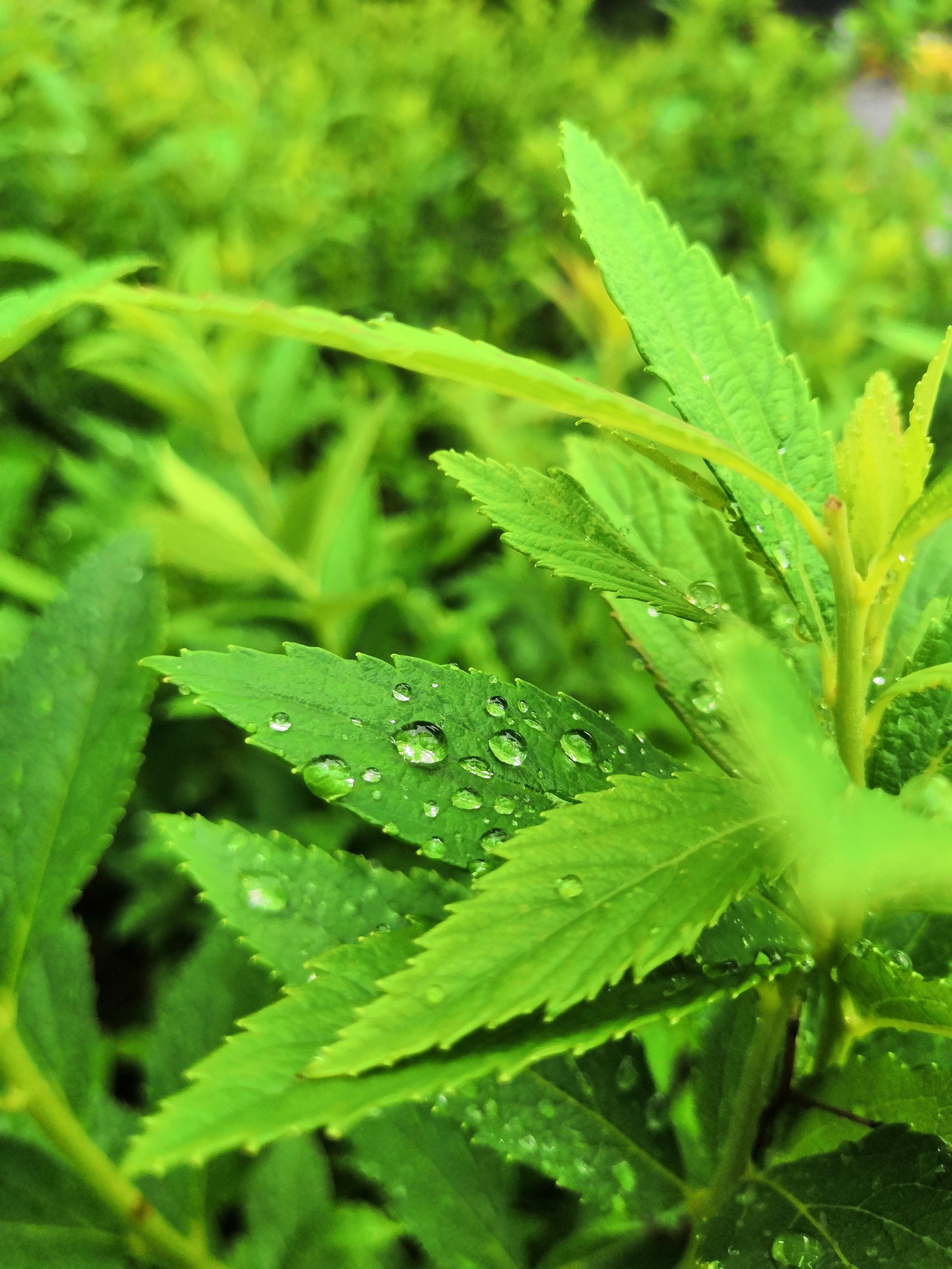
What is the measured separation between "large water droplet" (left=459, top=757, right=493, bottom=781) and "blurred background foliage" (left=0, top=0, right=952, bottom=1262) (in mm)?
626

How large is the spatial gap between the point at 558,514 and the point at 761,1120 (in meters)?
0.35

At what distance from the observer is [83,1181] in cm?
71

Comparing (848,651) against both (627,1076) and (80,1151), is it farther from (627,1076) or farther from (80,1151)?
(80,1151)

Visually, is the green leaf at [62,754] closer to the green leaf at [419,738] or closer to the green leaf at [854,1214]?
the green leaf at [419,738]

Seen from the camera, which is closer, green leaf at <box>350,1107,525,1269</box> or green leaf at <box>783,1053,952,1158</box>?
green leaf at <box>783,1053,952,1158</box>

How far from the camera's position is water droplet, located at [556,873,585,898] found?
355 millimetres

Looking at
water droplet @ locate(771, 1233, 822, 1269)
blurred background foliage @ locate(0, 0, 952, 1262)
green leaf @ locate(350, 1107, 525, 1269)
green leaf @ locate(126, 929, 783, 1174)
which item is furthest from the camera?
blurred background foliage @ locate(0, 0, 952, 1262)

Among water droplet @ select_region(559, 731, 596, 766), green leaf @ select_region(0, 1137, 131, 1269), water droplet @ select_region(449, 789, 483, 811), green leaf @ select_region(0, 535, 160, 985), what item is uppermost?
water droplet @ select_region(559, 731, 596, 766)

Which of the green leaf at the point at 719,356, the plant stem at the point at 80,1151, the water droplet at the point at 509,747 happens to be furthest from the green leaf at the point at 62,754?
the green leaf at the point at 719,356

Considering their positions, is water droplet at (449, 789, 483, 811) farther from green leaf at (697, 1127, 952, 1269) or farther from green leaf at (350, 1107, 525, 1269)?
green leaf at (350, 1107, 525, 1269)

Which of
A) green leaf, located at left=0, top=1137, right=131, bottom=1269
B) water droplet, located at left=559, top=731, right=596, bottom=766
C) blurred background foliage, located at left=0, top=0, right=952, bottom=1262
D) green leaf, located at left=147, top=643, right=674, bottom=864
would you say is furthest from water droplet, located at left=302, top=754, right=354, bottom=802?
blurred background foliage, located at left=0, top=0, right=952, bottom=1262

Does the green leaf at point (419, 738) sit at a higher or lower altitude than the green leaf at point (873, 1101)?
higher

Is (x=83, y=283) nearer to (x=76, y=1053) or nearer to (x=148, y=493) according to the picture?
(x=76, y=1053)

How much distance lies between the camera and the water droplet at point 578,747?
44 cm
